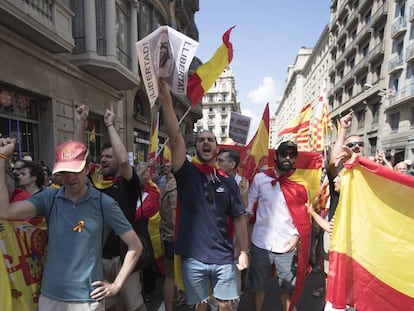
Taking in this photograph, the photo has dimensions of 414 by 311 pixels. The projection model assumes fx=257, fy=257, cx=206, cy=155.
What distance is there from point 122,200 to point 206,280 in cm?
99

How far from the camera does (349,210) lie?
216 centimetres

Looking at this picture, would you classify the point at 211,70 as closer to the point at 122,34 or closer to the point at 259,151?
the point at 259,151

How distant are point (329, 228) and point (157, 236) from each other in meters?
1.85

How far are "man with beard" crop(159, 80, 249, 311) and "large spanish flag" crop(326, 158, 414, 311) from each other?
83 cm

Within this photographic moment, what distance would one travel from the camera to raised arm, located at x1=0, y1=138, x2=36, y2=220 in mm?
1489

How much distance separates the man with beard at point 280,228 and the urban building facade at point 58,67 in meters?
2.68

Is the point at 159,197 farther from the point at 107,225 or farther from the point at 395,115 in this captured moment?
A: the point at 395,115

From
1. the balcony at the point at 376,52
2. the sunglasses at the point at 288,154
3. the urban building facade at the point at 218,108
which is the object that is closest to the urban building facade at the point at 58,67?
the sunglasses at the point at 288,154

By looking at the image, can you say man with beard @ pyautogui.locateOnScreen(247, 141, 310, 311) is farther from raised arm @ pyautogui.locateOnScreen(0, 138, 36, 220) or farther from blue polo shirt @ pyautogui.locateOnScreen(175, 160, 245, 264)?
raised arm @ pyautogui.locateOnScreen(0, 138, 36, 220)

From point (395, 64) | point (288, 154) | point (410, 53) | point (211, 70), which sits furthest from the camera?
point (395, 64)

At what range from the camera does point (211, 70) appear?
114 inches

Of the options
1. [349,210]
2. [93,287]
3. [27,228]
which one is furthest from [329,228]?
[27,228]

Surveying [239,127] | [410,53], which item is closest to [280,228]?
[239,127]

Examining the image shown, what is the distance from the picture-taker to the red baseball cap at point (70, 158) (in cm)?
155
